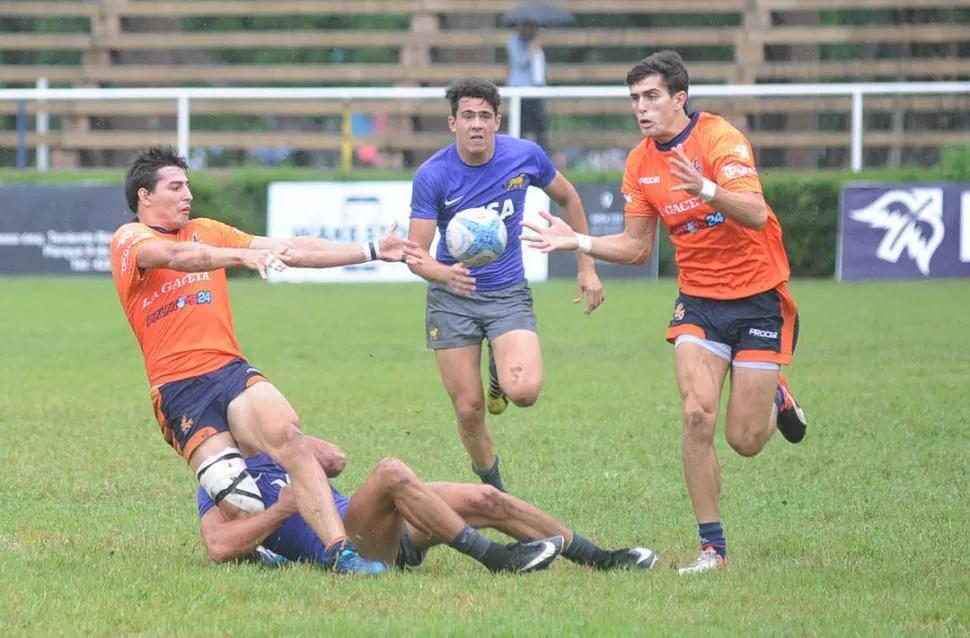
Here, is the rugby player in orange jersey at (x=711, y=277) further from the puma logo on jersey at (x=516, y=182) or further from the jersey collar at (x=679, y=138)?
the puma logo on jersey at (x=516, y=182)

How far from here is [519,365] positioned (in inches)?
366

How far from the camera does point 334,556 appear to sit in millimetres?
6969

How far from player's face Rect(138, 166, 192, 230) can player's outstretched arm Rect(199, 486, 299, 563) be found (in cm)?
156

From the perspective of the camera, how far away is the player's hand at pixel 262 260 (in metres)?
7.23

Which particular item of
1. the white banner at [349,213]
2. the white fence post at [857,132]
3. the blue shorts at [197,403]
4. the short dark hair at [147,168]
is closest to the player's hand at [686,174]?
the blue shorts at [197,403]

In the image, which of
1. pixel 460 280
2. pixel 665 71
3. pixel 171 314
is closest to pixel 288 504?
pixel 171 314

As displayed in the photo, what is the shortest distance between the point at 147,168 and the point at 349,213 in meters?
15.0

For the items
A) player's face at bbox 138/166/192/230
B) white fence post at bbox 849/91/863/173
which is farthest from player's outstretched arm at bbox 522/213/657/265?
white fence post at bbox 849/91/863/173

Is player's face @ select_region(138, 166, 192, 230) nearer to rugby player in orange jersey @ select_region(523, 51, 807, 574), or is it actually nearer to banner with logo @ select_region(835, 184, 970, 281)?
rugby player in orange jersey @ select_region(523, 51, 807, 574)

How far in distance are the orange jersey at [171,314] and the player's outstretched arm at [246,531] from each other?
31.4 inches

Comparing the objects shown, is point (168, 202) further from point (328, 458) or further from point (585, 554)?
point (585, 554)

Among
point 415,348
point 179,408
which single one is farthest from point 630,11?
point 179,408

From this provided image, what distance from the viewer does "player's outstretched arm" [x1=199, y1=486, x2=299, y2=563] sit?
23.6ft

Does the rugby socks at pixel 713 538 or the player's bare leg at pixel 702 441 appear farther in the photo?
the player's bare leg at pixel 702 441
